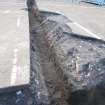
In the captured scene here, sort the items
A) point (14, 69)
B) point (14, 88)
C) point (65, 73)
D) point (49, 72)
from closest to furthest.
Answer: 1. point (14, 88)
2. point (14, 69)
3. point (65, 73)
4. point (49, 72)

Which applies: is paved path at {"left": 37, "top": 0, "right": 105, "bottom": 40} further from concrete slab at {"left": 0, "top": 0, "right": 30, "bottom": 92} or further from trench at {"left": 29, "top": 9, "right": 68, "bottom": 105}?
concrete slab at {"left": 0, "top": 0, "right": 30, "bottom": 92}

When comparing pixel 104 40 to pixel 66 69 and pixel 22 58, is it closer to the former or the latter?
pixel 66 69

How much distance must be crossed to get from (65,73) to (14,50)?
1.03 meters

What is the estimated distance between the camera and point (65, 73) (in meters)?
5.34

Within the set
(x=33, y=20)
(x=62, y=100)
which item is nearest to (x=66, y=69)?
(x=62, y=100)

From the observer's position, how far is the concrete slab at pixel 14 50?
4.11 m

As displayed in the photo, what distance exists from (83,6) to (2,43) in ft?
21.1

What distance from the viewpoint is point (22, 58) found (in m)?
5.01

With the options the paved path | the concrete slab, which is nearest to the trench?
the concrete slab

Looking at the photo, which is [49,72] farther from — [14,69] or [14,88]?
[14,88]

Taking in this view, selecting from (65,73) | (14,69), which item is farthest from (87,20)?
(14,69)

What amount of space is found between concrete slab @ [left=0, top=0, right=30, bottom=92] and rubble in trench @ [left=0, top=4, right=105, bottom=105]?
0.18 meters

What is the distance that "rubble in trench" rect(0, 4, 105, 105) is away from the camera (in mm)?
4355

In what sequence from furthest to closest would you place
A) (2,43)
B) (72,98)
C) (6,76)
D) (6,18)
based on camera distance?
(6,18) < (2,43) < (72,98) < (6,76)
